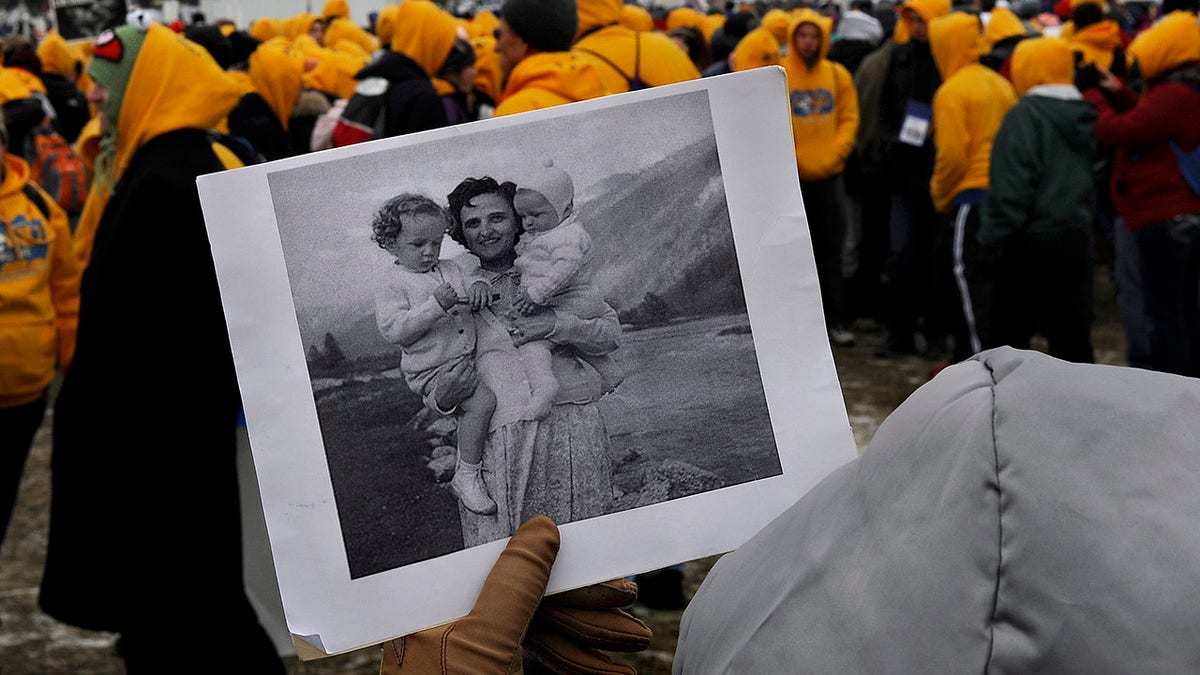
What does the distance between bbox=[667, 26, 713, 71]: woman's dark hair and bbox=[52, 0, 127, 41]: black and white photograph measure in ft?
21.6

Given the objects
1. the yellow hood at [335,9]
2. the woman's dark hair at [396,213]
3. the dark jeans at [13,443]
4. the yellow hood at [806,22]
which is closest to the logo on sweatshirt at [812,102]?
the yellow hood at [806,22]

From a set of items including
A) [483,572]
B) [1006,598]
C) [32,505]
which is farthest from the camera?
[32,505]

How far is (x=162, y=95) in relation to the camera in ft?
9.25

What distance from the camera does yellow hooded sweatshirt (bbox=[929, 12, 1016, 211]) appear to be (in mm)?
5676

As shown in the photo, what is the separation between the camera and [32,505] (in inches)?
211

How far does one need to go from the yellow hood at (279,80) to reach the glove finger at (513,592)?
21.5 feet

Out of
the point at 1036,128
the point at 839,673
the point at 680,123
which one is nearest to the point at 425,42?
the point at 1036,128

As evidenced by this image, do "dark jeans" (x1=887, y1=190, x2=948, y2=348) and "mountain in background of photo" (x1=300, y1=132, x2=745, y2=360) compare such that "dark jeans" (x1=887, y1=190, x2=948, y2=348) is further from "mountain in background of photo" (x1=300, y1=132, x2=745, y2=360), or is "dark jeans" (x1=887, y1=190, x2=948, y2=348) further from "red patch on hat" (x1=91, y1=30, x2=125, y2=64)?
"mountain in background of photo" (x1=300, y1=132, x2=745, y2=360)

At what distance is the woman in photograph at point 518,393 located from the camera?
3.91 feet

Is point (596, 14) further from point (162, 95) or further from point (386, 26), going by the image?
point (386, 26)

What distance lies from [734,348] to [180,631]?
6.40 ft

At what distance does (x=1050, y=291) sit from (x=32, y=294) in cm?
386

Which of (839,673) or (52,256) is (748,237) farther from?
(52,256)

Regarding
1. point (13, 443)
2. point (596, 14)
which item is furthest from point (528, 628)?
point (596, 14)
